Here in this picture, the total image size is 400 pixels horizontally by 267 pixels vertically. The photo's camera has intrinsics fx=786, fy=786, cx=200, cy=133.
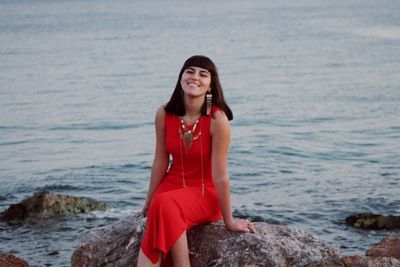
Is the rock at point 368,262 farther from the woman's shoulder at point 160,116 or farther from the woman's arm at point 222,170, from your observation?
the woman's shoulder at point 160,116

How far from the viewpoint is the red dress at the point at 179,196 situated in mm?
6148

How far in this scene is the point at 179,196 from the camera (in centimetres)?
637

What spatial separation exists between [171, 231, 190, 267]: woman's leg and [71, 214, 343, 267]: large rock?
0.27 meters

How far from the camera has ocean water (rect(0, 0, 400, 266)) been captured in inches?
496

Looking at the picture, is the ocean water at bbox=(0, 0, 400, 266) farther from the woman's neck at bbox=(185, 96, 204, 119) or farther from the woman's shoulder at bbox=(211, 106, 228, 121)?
the woman's shoulder at bbox=(211, 106, 228, 121)

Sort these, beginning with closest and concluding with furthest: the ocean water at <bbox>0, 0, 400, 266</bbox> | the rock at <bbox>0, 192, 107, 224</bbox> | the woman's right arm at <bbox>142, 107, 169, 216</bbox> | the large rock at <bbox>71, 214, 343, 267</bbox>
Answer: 1. the large rock at <bbox>71, 214, 343, 267</bbox>
2. the woman's right arm at <bbox>142, 107, 169, 216</bbox>
3. the rock at <bbox>0, 192, 107, 224</bbox>
4. the ocean water at <bbox>0, 0, 400, 266</bbox>

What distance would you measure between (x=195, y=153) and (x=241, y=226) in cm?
72

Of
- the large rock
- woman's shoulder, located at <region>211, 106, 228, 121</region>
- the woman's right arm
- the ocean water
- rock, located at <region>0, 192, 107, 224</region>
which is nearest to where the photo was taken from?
the large rock

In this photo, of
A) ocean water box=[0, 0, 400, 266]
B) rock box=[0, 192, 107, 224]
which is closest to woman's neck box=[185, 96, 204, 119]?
ocean water box=[0, 0, 400, 266]

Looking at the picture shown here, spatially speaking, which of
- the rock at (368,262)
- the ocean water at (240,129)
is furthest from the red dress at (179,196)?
the ocean water at (240,129)

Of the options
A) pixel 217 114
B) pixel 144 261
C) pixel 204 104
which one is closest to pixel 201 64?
pixel 204 104

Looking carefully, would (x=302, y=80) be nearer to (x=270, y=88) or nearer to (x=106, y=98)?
(x=270, y=88)

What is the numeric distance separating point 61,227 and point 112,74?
22.7 m

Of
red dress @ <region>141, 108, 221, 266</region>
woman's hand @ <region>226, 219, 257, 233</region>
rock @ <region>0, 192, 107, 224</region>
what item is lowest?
rock @ <region>0, 192, 107, 224</region>
